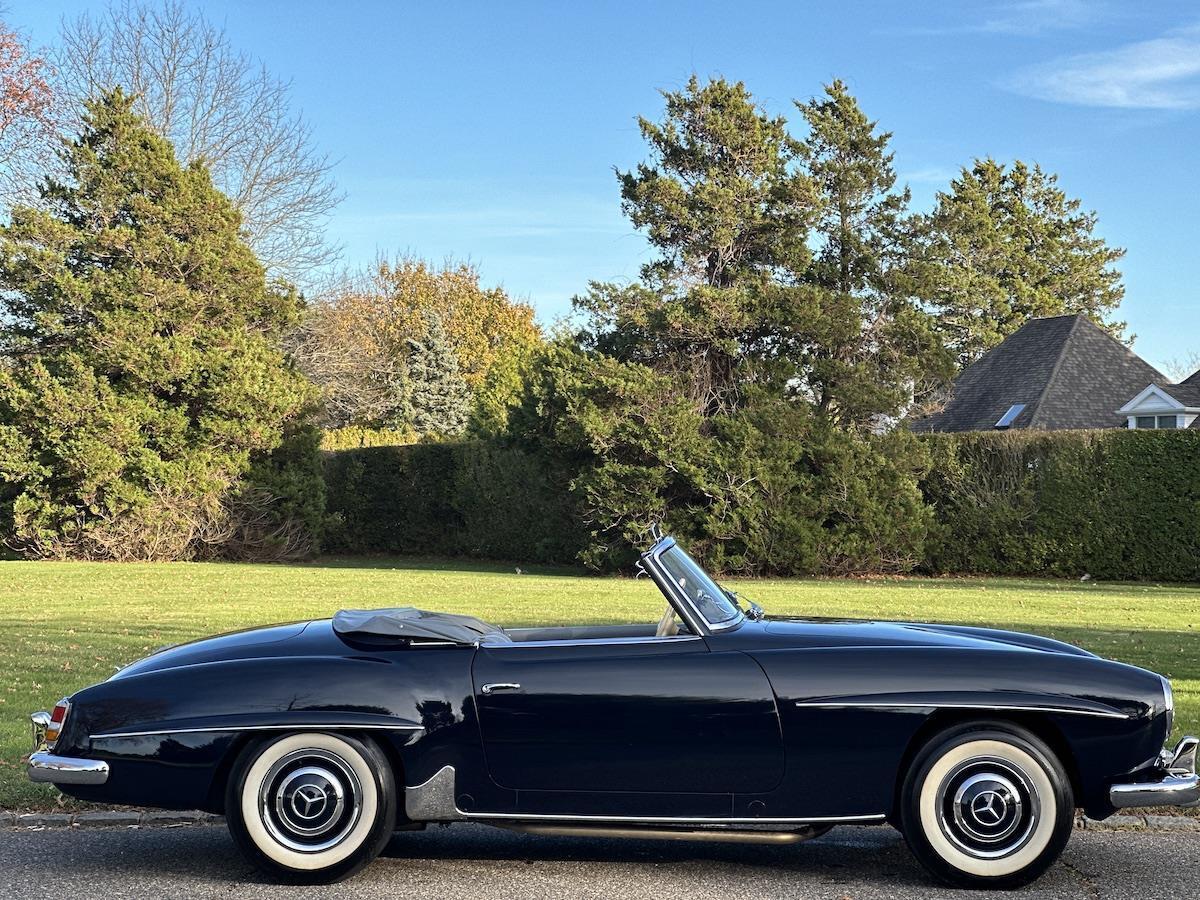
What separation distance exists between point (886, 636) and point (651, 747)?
1.07m

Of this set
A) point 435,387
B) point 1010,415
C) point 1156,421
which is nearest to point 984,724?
point 1156,421

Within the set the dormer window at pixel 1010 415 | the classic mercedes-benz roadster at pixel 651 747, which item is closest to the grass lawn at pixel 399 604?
the classic mercedes-benz roadster at pixel 651 747

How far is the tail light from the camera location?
15.6 ft

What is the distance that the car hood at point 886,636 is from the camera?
4781 millimetres

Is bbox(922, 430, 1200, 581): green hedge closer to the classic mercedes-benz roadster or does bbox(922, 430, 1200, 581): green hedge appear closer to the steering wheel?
the classic mercedes-benz roadster

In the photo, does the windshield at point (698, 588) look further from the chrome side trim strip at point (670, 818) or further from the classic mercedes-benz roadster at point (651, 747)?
the chrome side trim strip at point (670, 818)

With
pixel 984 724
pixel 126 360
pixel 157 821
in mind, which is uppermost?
pixel 126 360

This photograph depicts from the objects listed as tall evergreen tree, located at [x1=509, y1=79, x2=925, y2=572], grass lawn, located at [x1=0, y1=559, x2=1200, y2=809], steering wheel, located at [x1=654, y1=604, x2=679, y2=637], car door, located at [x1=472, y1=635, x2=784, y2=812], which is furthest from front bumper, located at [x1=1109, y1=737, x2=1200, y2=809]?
tall evergreen tree, located at [x1=509, y1=79, x2=925, y2=572]

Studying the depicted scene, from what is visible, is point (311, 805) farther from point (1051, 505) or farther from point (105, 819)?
point (1051, 505)

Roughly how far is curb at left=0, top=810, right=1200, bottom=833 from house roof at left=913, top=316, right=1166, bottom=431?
89.3ft

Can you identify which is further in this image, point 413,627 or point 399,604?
point 399,604

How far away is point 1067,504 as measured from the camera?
25.0 metres

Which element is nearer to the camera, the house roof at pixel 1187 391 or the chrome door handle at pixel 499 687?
the chrome door handle at pixel 499 687

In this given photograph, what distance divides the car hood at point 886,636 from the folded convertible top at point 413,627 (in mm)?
1131
